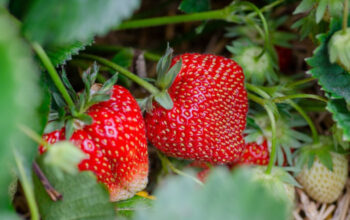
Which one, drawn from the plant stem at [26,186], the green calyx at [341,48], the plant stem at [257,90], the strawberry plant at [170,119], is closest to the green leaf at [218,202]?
the strawberry plant at [170,119]

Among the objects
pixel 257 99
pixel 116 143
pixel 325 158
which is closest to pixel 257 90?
pixel 257 99

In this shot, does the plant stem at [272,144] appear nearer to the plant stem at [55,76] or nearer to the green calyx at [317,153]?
the green calyx at [317,153]

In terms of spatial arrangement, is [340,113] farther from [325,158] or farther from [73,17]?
[73,17]

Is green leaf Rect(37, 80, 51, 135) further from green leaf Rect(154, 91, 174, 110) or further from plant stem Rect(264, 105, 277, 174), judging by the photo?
plant stem Rect(264, 105, 277, 174)

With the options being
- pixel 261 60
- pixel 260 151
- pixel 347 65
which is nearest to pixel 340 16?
pixel 347 65

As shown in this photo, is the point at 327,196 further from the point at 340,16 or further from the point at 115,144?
the point at 115,144

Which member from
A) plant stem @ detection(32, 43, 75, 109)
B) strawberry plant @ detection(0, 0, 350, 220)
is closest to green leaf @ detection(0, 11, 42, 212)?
strawberry plant @ detection(0, 0, 350, 220)
